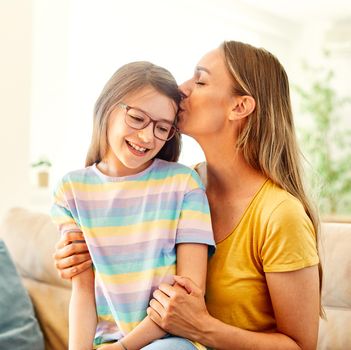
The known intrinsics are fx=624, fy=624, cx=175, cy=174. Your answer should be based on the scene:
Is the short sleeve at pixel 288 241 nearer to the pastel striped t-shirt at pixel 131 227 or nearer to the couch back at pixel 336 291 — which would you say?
the pastel striped t-shirt at pixel 131 227

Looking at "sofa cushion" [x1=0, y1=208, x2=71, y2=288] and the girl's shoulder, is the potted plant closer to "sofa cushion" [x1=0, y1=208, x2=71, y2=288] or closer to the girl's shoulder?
"sofa cushion" [x1=0, y1=208, x2=71, y2=288]

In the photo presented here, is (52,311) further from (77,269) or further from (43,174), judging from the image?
(43,174)

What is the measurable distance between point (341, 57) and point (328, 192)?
55.5 inches

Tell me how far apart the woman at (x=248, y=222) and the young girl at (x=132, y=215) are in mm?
58

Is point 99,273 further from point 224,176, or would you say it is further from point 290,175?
point 290,175

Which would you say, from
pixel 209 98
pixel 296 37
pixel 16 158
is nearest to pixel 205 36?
pixel 296 37

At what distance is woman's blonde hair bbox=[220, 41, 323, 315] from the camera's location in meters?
1.64

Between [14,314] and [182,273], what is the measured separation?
1015mm

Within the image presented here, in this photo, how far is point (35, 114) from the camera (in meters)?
4.08

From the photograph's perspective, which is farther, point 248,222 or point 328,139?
point 328,139

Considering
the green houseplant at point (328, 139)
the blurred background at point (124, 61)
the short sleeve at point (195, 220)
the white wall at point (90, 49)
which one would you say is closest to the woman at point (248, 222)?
the short sleeve at point (195, 220)

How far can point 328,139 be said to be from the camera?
6027 mm

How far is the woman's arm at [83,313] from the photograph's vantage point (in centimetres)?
155

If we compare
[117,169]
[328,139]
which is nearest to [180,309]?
[117,169]
